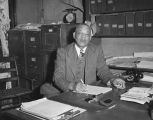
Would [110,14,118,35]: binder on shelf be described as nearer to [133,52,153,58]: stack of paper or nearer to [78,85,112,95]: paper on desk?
[133,52,153,58]: stack of paper

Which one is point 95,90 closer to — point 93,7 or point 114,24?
point 114,24

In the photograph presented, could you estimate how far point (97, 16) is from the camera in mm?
3248

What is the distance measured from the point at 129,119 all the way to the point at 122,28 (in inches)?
75.9

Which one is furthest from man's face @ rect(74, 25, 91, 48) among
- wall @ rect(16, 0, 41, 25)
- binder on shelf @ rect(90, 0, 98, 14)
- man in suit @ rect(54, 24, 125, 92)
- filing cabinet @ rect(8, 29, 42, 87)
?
wall @ rect(16, 0, 41, 25)

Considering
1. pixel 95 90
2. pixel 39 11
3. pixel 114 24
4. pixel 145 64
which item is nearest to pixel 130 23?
pixel 114 24

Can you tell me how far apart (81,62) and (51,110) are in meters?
1.05

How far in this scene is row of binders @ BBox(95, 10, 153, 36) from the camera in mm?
2855

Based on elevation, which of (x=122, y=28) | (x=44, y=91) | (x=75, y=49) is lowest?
(x=44, y=91)

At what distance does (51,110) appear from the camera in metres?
1.43

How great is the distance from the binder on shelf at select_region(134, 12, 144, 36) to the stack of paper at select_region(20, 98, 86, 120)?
1.74 m

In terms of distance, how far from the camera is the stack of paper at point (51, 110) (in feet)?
4.39

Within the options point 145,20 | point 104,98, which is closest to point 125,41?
point 145,20

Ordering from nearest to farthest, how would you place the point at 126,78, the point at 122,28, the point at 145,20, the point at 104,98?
the point at 104,98, the point at 126,78, the point at 145,20, the point at 122,28

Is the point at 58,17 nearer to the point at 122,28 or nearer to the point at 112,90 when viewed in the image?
the point at 122,28
